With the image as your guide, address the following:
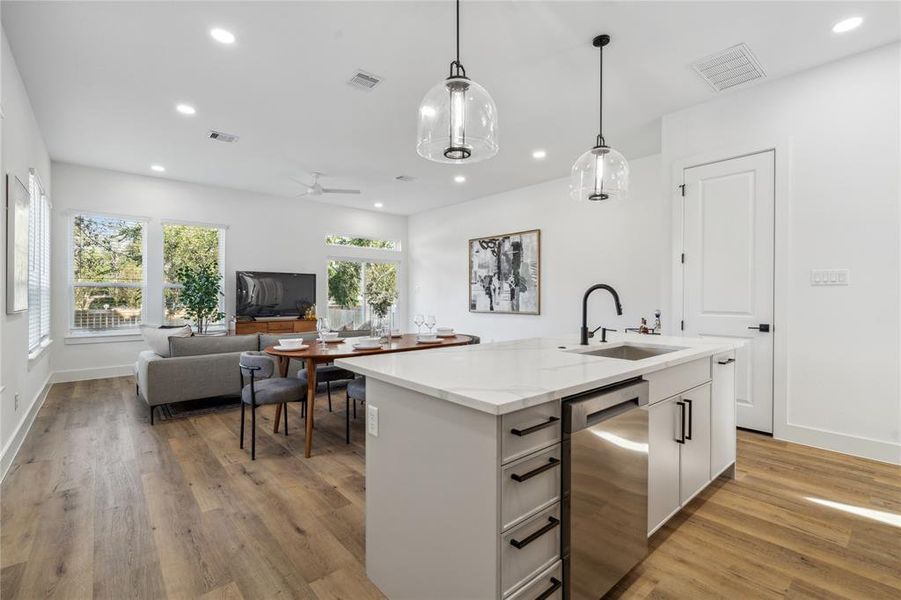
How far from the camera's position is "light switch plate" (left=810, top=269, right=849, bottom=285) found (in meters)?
3.03

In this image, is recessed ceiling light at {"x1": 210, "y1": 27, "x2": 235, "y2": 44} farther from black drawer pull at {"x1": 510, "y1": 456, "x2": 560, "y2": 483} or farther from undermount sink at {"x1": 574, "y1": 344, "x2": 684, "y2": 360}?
black drawer pull at {"x1": 510, "y1": 456, "x2": 560, "y2": 483}

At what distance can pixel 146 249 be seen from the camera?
6113mm

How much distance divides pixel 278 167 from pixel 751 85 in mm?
5296

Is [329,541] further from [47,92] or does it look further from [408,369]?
[47,92]

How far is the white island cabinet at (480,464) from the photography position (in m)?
1.19

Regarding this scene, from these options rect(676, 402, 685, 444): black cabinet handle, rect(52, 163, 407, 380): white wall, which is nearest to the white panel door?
rect(676, 402, 685, 444): black cabinet handle

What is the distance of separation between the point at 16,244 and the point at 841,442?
619 cm

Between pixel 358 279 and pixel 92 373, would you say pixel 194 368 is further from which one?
pixel 358 279

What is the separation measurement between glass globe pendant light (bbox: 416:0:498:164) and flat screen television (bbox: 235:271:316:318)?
5627mm

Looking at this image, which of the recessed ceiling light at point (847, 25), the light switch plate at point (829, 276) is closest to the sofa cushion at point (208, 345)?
the light switch plate at point (829, 276)

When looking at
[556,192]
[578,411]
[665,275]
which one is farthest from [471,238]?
[578,411]

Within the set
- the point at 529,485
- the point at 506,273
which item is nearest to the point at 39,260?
the point at 529,485

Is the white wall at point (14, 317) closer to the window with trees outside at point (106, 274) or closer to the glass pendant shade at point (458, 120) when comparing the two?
the window with trees outside at point (106, 274)

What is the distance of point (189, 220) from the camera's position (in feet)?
21.1
